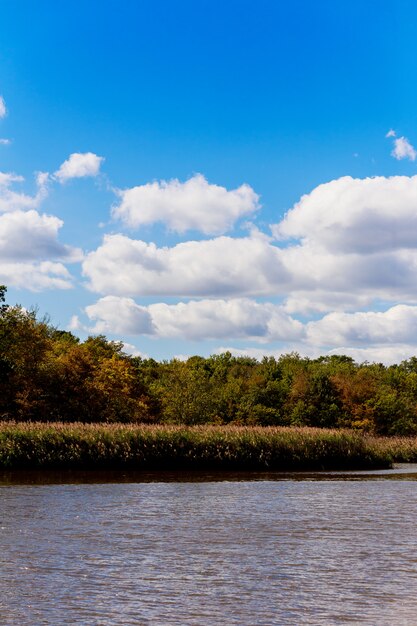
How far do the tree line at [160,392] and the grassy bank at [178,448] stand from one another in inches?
981

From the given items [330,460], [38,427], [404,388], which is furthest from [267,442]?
[404,388]

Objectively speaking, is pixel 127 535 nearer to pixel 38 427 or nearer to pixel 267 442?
pixel 38 427

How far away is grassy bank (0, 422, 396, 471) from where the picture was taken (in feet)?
138

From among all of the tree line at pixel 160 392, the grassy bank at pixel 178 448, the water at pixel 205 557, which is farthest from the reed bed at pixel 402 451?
the water at pixel 205 557

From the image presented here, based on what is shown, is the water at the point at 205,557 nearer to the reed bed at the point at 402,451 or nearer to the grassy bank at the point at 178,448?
the grassy bank at the point at 178,448

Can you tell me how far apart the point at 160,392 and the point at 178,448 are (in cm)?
5463

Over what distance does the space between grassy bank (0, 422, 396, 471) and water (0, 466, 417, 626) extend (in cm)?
1053

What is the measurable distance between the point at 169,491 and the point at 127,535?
12.4 metres

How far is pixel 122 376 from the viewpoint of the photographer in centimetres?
8312

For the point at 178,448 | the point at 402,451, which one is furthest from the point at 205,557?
the point at 402,451

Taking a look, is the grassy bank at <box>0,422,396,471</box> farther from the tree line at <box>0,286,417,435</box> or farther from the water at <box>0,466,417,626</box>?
the tree line at <box>0,286,417,435</box>

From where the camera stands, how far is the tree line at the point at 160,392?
7256 cm

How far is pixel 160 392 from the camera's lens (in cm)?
9938

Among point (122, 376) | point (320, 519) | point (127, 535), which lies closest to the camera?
point (127, 535)
